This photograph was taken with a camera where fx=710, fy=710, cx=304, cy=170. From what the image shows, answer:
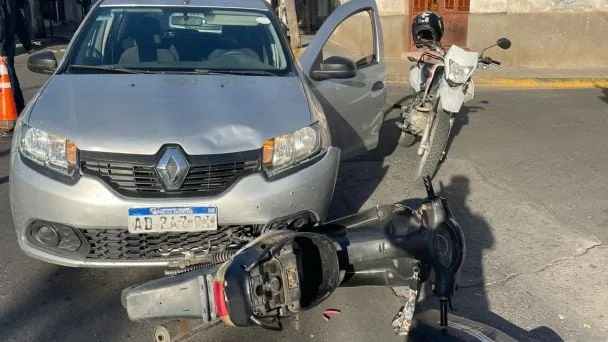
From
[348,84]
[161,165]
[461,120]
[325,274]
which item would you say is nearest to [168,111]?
[161,165]

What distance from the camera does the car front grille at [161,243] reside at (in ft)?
12.7

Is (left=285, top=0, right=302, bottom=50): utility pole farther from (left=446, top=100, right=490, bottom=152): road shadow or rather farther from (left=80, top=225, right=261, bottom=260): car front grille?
(left=80, top=225, right=261, bottom=260): car front grille

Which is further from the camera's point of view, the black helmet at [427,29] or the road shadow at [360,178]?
the black helmet at [427,29]

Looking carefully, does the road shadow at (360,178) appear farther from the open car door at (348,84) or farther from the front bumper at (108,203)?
the front bumper at (108,203)

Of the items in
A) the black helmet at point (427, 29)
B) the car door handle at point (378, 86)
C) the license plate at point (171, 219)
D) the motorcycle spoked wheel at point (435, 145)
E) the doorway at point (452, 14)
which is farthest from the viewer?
the doorway at point (452, 14)

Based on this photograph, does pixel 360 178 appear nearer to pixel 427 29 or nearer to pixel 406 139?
pixel 406 139

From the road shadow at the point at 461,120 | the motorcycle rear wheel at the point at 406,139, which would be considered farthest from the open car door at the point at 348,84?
the road shadow at the point at 461,120

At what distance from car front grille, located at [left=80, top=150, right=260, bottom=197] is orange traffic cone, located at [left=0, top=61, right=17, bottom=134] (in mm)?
5177

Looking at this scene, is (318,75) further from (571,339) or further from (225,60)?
(571,339)

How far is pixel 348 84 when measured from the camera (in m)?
6.03

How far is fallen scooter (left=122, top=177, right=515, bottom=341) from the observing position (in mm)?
3041

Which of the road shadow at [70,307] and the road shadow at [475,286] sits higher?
the road shadow at [70,307]

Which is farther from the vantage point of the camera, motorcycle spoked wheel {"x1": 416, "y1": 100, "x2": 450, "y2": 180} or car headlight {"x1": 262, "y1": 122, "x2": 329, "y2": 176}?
motorcycle spoked wheel {"x1": 416, "y1": 100, "x2": 450, "y2": 180}

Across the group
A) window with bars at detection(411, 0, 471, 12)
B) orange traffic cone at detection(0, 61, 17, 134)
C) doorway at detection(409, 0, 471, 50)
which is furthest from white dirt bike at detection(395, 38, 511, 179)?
window with bars at detection(411, 0, 471, 12)
